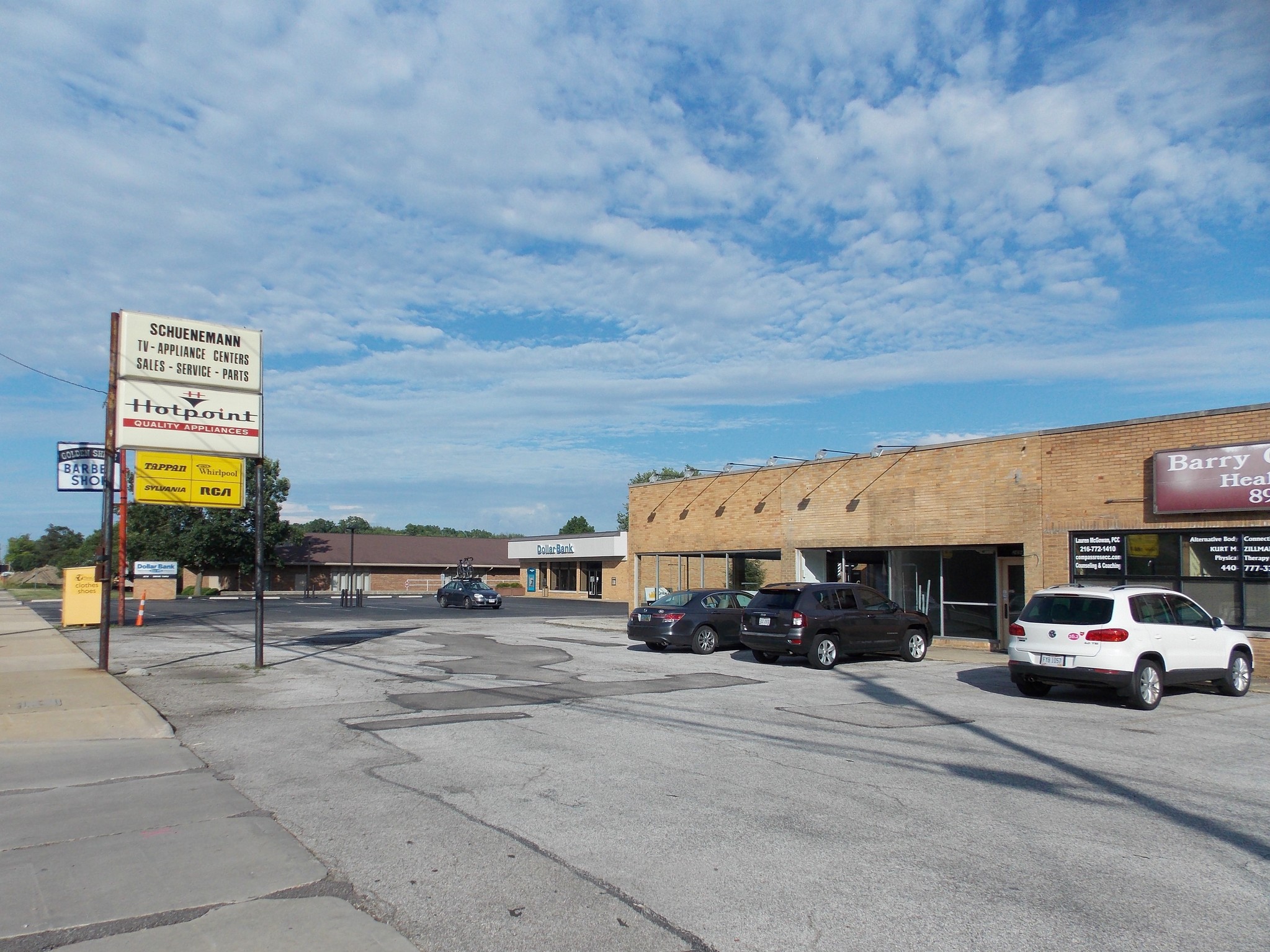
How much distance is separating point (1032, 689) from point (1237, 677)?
10.2 ft

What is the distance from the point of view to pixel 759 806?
7.27 metres

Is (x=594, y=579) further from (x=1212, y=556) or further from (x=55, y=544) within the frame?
(x=55, y=544)

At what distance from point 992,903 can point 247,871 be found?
4.38m

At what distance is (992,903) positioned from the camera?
17.1ft

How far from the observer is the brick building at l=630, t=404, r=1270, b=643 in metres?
17.0

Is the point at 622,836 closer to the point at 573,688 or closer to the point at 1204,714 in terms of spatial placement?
the point at 573,688

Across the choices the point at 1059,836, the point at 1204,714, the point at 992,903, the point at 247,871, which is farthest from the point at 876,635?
the point at 247,871

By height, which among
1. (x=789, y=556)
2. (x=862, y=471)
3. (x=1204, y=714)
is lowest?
(x=1204, y=714)

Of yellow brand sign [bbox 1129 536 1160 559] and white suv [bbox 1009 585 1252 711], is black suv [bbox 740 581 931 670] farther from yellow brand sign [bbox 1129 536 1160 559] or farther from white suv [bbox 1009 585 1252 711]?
yellow brand sign [bbox 1129 536 1160 559]

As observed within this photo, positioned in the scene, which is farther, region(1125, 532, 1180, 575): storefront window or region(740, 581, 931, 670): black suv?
region(1125, 532, 1180, 575): storefront window

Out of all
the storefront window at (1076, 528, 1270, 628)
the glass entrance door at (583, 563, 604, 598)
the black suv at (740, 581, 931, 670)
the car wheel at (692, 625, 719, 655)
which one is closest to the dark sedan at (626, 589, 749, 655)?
the car wheel at (692, 625, 719, 655)

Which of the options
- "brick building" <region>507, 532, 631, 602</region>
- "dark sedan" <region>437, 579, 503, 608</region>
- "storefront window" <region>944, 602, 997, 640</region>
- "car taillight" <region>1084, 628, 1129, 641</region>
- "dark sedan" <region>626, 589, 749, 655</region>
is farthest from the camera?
"brick building" <region>507, 532, 631, 602</region>

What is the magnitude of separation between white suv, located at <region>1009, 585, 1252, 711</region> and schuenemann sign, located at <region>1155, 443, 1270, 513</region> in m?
3.33

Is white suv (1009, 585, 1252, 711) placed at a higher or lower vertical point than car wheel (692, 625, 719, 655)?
higher
